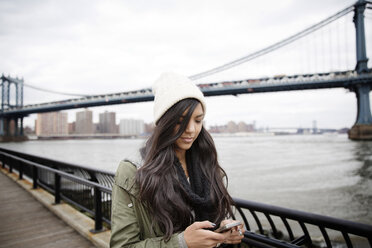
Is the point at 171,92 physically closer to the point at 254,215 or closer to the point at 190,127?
the point at 190,127

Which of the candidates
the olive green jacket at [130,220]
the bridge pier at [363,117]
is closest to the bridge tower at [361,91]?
the bridge pier at [363,117]

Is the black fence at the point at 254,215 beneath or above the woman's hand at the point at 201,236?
beneath

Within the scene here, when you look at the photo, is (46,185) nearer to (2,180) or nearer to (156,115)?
(2,180)

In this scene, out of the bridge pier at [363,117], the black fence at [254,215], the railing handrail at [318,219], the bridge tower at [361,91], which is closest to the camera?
the railing handrail at [318,219]

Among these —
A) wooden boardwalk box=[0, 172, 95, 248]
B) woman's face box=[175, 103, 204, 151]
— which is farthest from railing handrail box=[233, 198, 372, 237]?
wooden boardwalk box=[0, 172, 95, 248]

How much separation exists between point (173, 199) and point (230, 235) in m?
0.23

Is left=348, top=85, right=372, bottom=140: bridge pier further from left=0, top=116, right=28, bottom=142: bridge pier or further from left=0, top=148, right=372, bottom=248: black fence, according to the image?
left=0, top=116, right=28, bottom=142: bridge pier

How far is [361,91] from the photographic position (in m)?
29.8

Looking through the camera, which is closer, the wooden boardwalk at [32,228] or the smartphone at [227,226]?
the smartphone at [227,226]

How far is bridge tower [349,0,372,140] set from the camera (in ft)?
91.5

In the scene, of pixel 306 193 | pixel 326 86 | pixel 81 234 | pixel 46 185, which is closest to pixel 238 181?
pixel 306 193

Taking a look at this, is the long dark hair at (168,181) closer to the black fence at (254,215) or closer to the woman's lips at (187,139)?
the woman's lips at (187,139)

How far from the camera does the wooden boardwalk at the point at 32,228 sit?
105 inches

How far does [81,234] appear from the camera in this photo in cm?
285
